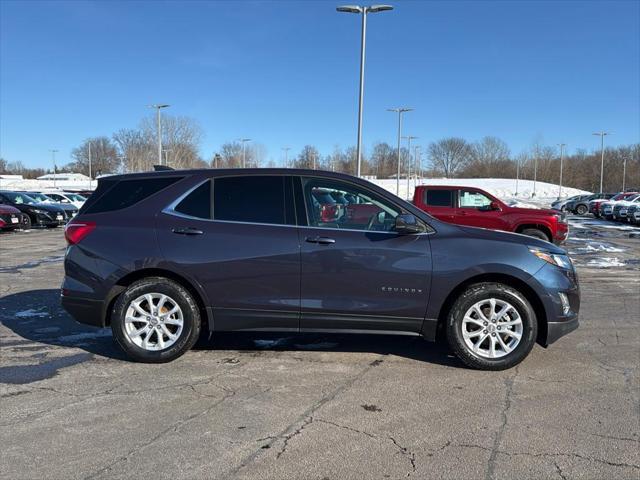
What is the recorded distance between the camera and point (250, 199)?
4.98m

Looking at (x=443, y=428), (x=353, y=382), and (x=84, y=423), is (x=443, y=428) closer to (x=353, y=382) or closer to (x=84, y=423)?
(x=353, y=382)

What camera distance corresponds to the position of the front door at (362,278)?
4707 mm

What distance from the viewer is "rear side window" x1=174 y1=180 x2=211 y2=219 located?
4949mm

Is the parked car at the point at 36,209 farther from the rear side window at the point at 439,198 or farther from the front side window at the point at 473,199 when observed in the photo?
the front side window at the point at 473,199

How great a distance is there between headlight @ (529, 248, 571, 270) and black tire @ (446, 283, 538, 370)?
1.29ft

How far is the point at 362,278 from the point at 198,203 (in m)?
1.71

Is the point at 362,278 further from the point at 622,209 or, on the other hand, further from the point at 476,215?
the point at 622,209

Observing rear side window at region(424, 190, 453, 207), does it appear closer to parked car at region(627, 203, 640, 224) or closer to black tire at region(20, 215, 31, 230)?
black tire at region(20, 215, 31, 230)

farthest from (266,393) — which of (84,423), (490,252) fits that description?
(490,252)

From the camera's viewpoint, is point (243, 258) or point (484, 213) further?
point (484, 213)

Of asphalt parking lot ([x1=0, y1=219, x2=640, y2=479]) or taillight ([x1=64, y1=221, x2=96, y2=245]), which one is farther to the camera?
taillight ([x1=64, y1=221, x2=96, y2=245])

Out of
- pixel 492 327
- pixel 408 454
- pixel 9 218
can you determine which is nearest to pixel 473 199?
pixel 492 327

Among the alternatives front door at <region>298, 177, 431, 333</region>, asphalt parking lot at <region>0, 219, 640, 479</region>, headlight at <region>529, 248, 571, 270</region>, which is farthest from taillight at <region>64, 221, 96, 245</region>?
headlight at <region>529, 248, 571, 270</region>

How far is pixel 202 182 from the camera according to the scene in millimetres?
5043
